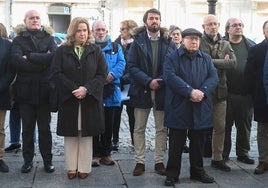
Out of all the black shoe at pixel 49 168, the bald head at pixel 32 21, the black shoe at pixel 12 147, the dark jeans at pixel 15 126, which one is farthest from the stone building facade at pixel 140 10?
the black shoe at pixel 49 168

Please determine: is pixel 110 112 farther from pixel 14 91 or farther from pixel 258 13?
pixel 258 13

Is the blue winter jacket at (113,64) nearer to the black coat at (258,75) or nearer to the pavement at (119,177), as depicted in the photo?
the pavement at (119,177)

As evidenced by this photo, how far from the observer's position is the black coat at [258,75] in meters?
6.48

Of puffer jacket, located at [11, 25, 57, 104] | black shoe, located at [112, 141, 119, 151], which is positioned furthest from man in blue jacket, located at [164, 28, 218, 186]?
black shoe, located at [112, 141, 119, 151]

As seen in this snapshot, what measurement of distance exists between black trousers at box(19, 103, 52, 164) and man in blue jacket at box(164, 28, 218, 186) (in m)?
1.64

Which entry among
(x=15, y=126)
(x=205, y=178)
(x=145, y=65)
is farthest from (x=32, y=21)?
(x=205, y=178)

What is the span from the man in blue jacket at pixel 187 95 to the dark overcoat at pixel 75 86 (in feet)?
2.93

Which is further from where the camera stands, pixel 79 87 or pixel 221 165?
pixel 221 165

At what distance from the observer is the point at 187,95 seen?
18.4 feet

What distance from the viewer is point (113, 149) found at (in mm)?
7660

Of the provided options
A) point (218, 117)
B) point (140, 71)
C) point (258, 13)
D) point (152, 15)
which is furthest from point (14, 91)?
point (258, 13)

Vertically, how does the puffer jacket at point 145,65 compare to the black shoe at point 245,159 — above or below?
above

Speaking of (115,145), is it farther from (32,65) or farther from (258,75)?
(258,75)

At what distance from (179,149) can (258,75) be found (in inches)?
64.3
